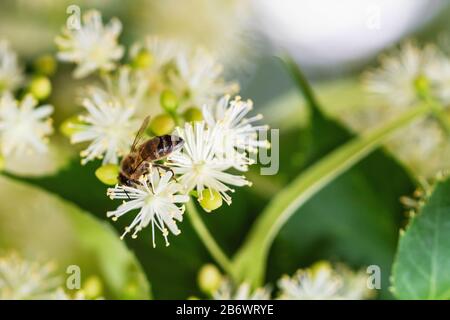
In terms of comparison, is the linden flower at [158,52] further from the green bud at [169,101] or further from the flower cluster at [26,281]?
the flower cluster at [26,281]

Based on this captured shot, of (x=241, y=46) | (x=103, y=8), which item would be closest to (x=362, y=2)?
(x=241, y=46)

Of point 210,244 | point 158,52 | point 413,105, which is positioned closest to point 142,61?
point 158,52

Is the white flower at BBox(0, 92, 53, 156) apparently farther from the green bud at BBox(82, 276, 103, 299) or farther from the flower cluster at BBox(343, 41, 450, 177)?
the flower cluster at BBox(343, 41, 450, 177)

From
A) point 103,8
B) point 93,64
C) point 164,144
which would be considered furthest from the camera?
point 103,8

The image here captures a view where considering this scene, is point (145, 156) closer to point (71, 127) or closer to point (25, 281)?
point (71, 127)
